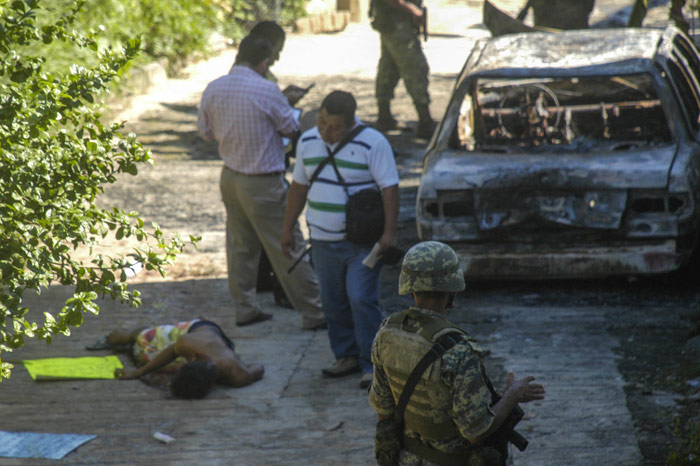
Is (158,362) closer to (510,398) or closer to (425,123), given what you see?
(510,398)

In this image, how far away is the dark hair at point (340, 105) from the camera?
19.6 feet

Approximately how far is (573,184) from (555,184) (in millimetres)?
127

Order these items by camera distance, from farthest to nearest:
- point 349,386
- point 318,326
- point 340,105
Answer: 1. point 318,326
2. point 349,386
3. point 340,105

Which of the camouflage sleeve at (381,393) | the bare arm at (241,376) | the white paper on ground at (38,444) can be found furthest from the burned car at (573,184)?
the camouflage sleeve at (381,393)

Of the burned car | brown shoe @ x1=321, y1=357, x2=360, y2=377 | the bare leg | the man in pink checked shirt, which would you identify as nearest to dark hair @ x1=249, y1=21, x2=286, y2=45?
the man in pink checked shirt

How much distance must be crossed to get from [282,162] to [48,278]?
350cm

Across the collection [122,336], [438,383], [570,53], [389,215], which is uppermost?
[570,53]

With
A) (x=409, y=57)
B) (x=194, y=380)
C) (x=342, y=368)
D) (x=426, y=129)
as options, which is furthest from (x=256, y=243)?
(x=426, y=129)

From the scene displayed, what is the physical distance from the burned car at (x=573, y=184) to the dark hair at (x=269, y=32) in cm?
153

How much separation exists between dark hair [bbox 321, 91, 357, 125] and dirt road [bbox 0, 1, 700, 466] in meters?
1.71

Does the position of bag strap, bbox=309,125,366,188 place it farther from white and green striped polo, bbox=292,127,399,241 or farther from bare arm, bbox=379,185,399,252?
bare arm, bbox=379,185,399,252

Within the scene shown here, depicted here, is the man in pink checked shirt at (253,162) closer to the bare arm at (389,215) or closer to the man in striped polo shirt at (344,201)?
the man in striped polo shirt at (344,201)

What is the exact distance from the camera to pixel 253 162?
722 cm

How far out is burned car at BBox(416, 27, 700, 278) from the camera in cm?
715
